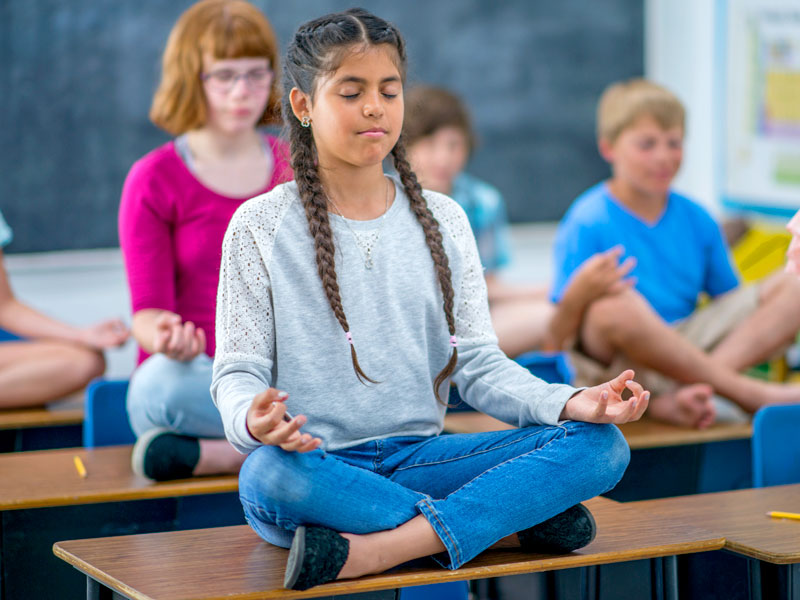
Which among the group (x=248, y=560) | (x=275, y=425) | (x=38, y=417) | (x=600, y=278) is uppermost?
(x=275, y=425)

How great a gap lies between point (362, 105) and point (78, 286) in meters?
2.44

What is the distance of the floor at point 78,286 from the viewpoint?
146 inches

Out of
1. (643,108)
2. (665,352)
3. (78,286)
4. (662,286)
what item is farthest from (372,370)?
(78,286)

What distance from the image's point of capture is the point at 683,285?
2.93m

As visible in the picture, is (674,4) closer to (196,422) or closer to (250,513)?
(196,422)

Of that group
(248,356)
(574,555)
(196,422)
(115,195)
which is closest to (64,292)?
(115,195)

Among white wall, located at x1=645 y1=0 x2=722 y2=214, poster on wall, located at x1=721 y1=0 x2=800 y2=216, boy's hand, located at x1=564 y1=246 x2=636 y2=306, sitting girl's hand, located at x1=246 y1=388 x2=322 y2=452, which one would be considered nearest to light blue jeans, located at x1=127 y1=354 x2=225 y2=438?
sitting girl's hand, located at x1=246 y1=388 x2=322 y2=452

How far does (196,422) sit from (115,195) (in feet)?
6.35

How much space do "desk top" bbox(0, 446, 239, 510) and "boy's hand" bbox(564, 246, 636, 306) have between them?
1.03m

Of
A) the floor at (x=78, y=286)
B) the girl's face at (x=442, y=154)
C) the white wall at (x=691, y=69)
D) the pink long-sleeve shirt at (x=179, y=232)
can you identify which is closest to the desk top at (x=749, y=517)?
the pink long-sleeve shirt at (x=179, y=232)

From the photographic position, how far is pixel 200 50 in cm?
246

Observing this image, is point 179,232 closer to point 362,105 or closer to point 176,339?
point 176,339

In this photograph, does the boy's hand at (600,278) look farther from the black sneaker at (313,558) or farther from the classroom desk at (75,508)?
the black sneaker at (313,558)

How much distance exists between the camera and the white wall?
173 inches
